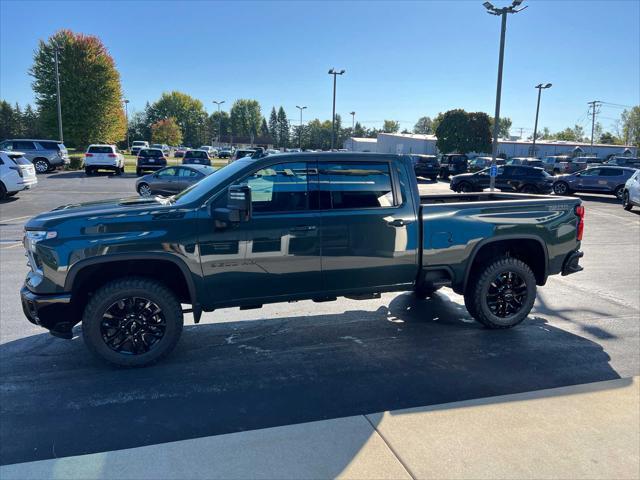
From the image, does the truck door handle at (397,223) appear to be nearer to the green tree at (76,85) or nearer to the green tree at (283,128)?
the green tree at (76,85)

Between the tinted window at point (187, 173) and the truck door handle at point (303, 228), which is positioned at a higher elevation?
the tinted window at point (187, 173)

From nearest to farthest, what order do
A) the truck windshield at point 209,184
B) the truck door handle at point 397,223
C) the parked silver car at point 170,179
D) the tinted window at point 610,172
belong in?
the truck windshield at point 209,184 < the truck door handle at point 397,223 < the parked silver car at point 170,179 < the tinted window at point 610,172

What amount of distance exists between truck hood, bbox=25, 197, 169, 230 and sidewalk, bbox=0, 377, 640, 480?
1.92 m

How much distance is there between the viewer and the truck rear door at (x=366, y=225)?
14.9 feet

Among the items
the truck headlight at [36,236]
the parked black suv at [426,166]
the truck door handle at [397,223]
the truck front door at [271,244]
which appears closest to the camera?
the truck headlight at [36,236]

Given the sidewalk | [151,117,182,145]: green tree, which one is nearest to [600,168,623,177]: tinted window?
the sidewalk

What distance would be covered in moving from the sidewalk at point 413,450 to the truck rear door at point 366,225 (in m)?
1.49

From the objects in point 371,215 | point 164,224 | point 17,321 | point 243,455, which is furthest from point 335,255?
point 17,321

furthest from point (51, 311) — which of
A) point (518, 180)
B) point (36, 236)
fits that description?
point (518, 180)

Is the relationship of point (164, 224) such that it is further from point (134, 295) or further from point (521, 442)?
point (521, 442)

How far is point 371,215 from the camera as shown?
4.62 m

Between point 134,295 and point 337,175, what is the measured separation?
2.13m

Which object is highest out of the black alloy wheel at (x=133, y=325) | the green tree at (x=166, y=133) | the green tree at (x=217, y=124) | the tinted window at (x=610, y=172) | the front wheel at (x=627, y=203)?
the green tree at (x=217, y=124)

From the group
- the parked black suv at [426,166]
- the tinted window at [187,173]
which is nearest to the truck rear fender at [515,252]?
the tinted window at [187,173]
